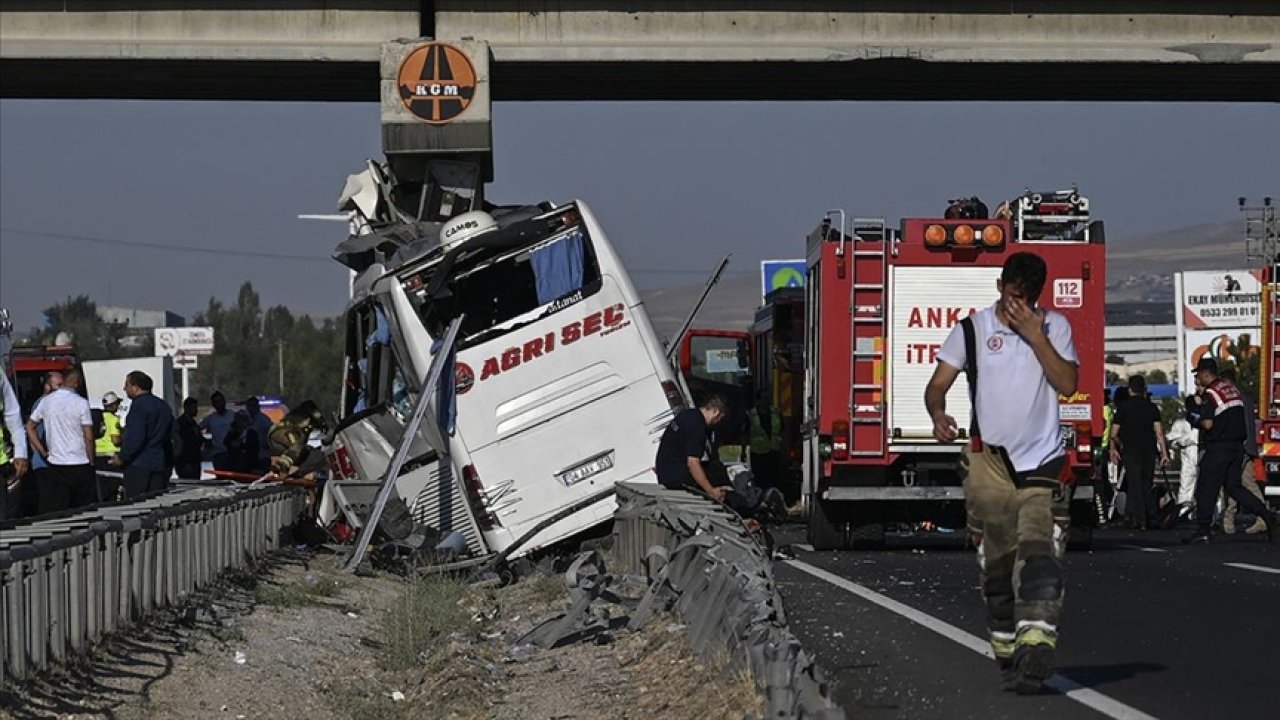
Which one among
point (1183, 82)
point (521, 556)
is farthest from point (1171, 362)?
point (521, 556)

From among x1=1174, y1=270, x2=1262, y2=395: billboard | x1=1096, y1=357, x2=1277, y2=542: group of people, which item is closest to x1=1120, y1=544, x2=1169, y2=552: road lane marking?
x1=1096, y1=357, x2=1277, y2=542: group of people

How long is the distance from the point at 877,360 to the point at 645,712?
437 inches

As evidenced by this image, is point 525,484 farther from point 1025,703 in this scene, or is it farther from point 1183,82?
point 1183,82

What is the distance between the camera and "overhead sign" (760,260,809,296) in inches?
2549

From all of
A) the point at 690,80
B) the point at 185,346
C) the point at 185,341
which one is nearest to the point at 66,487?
the point at 690,80

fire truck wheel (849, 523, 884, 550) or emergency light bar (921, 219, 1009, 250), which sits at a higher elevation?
emergency light bar (921, 219, 1009, 250)

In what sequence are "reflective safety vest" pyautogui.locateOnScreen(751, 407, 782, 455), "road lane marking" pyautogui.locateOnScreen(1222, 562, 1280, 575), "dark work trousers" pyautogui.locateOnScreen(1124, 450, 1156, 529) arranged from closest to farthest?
"road lane marking" pyautogui.locateOnScreen(1222, 562, 1280, 575) < "dark work trousers" pyautogui.locateOnScreen(1124, 450, 1156, 529) < "reflective safety vest" pyautogui.locateOnScreen(751, 407, 782, 455)

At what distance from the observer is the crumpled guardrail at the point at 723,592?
793 cm

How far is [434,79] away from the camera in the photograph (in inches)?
1106

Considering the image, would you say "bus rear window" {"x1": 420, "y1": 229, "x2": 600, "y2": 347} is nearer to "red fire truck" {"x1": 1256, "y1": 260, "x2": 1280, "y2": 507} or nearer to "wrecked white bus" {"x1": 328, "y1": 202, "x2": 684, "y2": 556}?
"wrecked white bus" {"x1": 328, "y1": 202, "x2": 684, "y2": 556}

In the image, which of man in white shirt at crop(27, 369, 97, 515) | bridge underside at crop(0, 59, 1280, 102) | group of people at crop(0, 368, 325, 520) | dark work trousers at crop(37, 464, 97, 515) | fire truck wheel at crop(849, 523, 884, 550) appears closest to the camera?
group of people at crop(0, 368, 325, 520)

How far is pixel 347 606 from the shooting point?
1803cm

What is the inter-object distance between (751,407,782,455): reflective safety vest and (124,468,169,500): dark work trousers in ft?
30.2

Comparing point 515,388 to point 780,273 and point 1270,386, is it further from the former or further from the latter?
point 780,273
